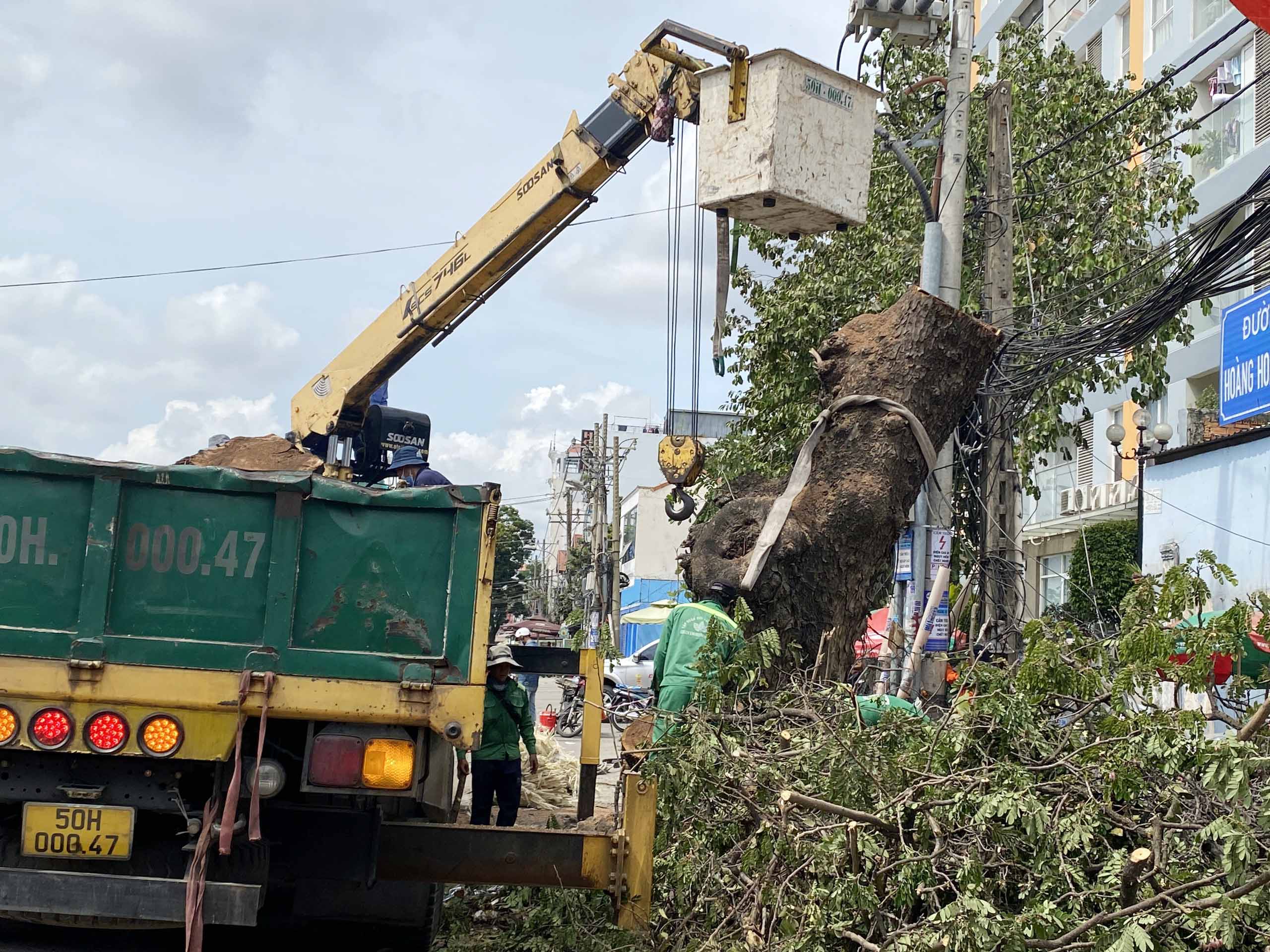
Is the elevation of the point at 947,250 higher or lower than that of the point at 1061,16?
lower

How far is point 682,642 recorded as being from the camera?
6223 millimetres

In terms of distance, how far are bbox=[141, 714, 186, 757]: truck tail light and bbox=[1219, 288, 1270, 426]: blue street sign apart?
7867 millimetres

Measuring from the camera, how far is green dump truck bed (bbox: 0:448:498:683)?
4293 mm

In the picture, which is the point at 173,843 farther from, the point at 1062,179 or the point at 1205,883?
the point at 1062,179

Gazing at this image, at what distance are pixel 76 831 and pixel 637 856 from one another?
1.93 meters

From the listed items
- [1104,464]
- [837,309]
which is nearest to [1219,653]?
[837,309]

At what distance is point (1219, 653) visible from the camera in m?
4.62

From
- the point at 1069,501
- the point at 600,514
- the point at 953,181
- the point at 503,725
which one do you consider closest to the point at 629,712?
the point at 503,725

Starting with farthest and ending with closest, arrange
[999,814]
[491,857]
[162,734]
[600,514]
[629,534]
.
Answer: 1. [629,534]
2. [600,514]
3. [491,857]
4. [162,734]
5. [999,814]

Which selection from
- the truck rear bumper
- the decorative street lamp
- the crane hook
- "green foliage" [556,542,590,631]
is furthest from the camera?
"green foliage" [556,542,590,631]

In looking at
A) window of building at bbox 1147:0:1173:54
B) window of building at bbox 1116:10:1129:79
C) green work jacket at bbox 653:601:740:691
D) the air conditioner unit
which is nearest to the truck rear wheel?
green work jacket at bbox 653:601:740:691

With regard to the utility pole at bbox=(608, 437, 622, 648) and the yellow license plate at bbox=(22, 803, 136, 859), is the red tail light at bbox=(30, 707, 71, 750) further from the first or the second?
the utility pole at bbox=(608, 437, 622, 648)

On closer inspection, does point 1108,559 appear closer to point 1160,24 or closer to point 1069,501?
point 1069,501

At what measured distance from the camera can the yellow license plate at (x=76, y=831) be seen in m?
4.18
